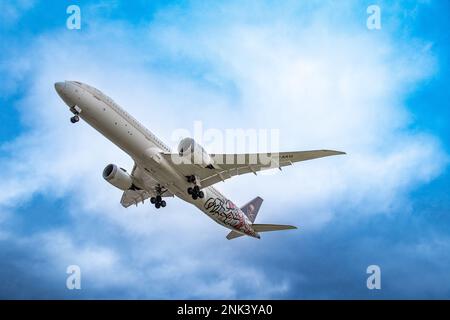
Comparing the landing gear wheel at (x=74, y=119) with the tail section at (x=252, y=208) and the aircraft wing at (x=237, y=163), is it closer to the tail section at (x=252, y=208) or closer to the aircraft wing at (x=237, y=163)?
the aircraft wing at (x=237, y=163)

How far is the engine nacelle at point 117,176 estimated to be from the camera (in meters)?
47.5

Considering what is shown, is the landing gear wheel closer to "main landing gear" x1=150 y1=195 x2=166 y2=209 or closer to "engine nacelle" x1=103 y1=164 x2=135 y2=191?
"engine nacelle" x1=103 y1=164 x2=135 y2=191

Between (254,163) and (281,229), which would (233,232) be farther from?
(254,163)

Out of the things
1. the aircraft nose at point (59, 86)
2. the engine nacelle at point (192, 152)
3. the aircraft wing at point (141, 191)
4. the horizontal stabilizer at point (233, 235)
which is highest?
the aircraft nose at point (59, 86)

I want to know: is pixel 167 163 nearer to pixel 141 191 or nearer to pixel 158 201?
pixel 158 201

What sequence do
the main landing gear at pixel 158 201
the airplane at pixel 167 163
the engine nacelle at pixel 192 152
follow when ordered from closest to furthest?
the airplane at pixel 167 163
the engine nacelle at pixel 192 152
the main landing gear at pixel 158 201

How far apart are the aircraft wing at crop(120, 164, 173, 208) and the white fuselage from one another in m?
2.89

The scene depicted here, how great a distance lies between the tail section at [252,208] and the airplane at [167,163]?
12.0 ft

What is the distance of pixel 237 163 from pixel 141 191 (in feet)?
40.8

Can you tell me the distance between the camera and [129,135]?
4050 centimetres

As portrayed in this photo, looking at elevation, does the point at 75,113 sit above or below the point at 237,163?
above

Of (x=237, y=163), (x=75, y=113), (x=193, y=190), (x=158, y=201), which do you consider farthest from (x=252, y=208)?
(x=75, y=113)

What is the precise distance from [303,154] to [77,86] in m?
17.6

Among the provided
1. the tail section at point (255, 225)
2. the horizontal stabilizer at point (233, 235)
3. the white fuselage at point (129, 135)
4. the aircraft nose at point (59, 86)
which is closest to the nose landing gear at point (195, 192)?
the white fuselage at point (129, 135)
